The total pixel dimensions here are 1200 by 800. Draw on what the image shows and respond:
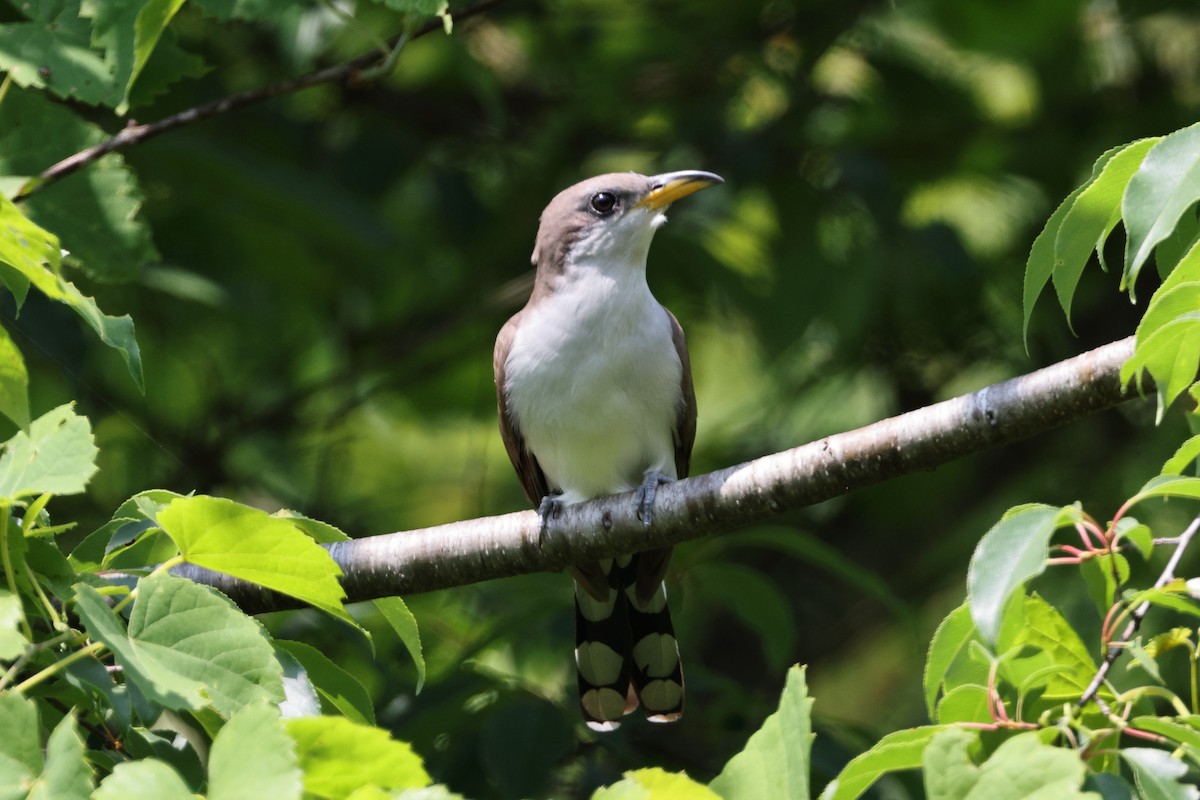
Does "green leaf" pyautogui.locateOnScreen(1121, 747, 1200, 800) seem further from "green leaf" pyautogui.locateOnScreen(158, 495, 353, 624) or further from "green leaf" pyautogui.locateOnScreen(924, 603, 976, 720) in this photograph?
"green leaf" pyautogui.locateOnScreen(158, 495, 353, 624)

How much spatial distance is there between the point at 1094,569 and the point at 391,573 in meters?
1.78

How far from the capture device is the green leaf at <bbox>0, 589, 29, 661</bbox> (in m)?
2.12

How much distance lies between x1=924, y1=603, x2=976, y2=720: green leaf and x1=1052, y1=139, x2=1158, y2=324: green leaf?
0.64 metres

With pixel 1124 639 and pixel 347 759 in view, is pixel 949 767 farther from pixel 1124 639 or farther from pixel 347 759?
pixel 347 759

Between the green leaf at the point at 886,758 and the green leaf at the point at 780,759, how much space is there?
0.11m

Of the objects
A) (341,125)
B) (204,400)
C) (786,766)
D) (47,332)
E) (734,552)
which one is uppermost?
(341,125)

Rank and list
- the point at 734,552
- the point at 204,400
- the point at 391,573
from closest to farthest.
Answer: the point at 391,573
the point at 204,400
the point at 734,552

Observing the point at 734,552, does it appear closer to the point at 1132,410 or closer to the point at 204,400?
the point at 1132,410

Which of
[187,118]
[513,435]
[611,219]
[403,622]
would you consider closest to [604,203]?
[611,219]

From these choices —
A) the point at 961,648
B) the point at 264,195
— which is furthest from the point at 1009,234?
the point at 961,648

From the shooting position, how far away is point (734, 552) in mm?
8211

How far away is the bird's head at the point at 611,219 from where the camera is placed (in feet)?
18.2

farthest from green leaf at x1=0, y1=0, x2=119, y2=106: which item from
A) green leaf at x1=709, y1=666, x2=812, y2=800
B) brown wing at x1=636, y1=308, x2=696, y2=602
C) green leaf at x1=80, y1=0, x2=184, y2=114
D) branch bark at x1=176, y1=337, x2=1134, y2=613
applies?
green leaf at x1=709, y1=666, x2=812, y2=800

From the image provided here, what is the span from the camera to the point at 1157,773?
2.30 meters
